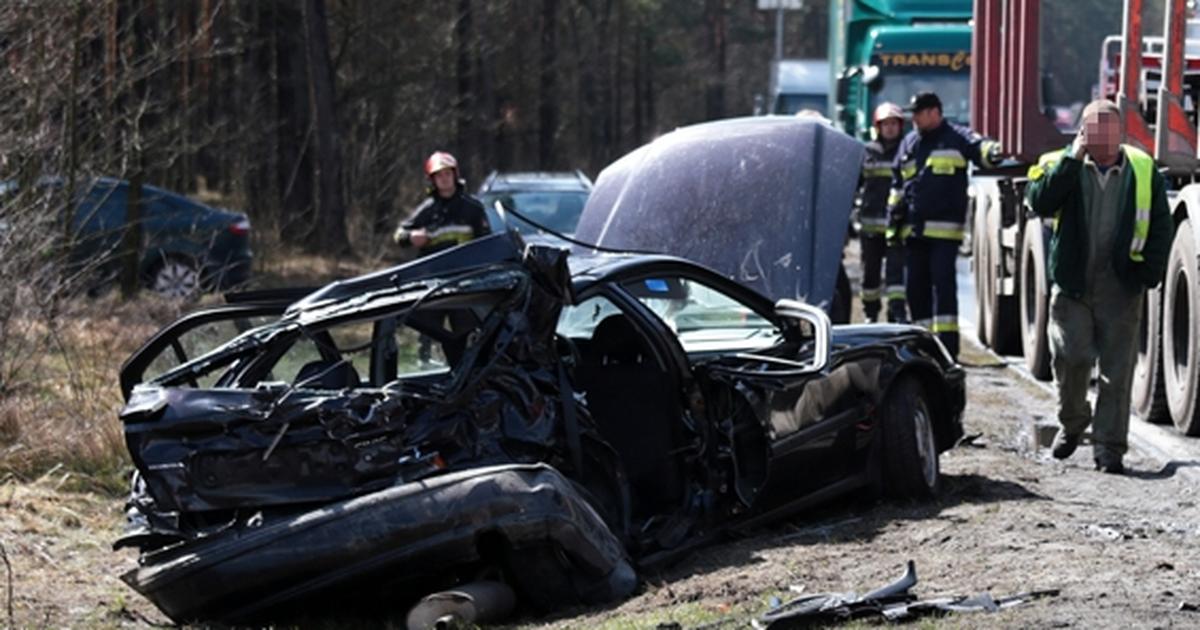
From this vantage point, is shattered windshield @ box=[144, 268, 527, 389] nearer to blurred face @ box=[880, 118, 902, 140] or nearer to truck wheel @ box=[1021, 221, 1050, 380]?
truck wheel @ box=[1021, 221, 1050, 380]

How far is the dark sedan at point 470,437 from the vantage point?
6375 mm

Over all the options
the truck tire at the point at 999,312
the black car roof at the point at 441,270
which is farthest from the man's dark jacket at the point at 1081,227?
the truck tire at the point at 999,312

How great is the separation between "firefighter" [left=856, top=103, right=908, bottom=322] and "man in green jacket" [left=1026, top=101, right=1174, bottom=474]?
200 inches

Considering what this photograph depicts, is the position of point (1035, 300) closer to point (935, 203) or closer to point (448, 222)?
point (935, 203)

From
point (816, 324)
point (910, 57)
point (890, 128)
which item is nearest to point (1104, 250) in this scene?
point (816, 324)

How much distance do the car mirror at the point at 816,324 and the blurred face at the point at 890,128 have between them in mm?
6698

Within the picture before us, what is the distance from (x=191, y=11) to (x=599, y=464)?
16.6 metres

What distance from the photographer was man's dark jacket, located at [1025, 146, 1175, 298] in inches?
356

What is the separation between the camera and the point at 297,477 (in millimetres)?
6457

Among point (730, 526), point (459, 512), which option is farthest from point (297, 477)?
point (730, 526)

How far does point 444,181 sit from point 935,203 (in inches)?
133

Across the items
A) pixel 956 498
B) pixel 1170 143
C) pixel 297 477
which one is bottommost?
pixel 956 498

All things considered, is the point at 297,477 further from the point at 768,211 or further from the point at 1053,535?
the point at 768,211

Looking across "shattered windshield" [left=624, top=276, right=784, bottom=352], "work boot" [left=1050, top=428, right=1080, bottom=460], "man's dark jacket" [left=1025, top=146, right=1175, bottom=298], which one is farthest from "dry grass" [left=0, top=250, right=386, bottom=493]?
"man's dark jacket" [left=1025, top=146, right=1175, bottom=298]
